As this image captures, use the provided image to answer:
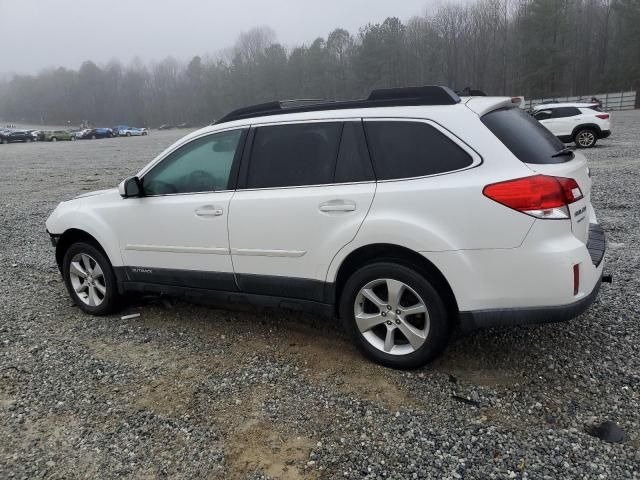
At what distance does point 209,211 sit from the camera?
163 inches

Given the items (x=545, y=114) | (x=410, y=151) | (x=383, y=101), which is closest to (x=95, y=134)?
(x=545, y=114)

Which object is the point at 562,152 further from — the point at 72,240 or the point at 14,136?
the point at 14,136

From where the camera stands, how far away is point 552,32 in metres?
64.0

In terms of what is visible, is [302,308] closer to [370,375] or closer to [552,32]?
[370,375]

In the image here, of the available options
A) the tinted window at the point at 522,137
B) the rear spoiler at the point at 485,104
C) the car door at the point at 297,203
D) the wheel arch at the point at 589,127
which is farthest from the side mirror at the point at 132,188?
the wheel arch at the point at 589,127

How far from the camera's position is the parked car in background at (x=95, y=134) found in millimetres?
66562

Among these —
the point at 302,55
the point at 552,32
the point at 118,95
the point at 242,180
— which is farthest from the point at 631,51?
the point at 118,95

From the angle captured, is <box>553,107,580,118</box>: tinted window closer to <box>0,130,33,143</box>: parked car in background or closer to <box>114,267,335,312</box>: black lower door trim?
<box>114,267,335,312</box>: black lower door trim

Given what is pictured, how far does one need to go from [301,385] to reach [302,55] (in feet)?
320

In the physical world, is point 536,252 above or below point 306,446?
above

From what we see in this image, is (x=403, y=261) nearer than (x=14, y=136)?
Yes

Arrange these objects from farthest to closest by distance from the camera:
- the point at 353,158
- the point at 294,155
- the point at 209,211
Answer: the point at 209,211 < the point at 294,155 < the point at 353,158

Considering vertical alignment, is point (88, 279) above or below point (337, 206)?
below

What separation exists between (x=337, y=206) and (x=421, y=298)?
2.69ft
